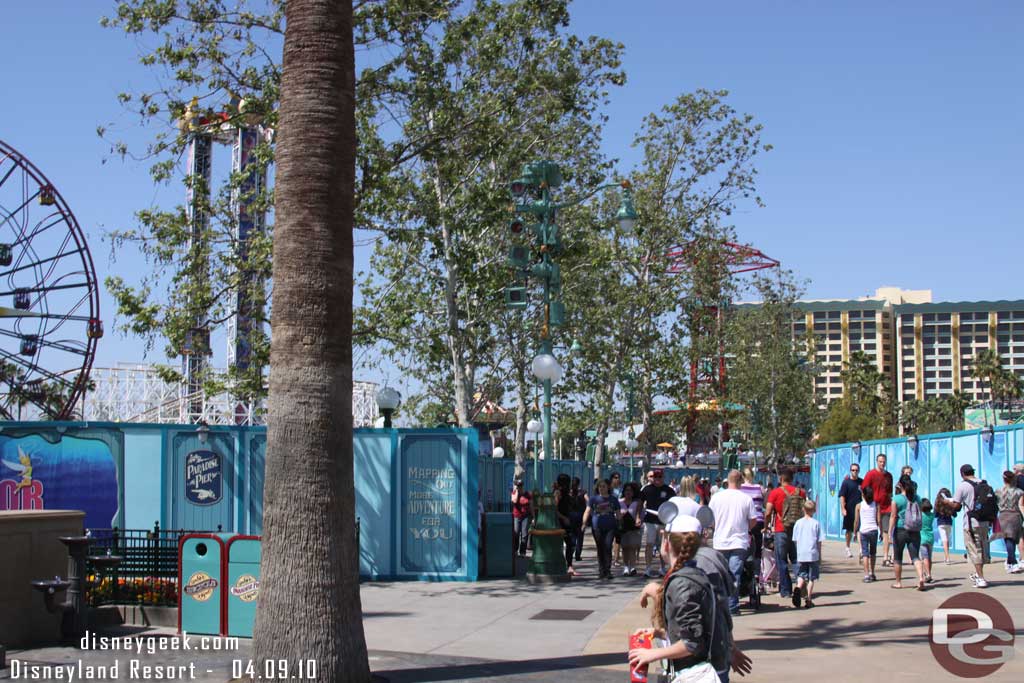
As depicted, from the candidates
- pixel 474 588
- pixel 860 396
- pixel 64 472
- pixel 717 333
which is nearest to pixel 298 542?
pixel 474 588

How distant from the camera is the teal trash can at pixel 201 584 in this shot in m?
11.6

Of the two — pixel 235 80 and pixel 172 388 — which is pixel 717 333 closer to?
pixel 235 80

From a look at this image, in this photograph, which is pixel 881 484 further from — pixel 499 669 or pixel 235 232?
pixel 235 232

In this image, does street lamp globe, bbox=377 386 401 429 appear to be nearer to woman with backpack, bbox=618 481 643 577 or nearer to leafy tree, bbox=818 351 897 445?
woman with backpack, bbox=618 481 643 577

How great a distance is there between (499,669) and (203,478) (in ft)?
30.4

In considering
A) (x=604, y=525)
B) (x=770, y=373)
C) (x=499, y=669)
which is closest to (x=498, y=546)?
(x=604, y=525)

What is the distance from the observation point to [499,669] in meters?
9.97

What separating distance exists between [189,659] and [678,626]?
21.2 ft

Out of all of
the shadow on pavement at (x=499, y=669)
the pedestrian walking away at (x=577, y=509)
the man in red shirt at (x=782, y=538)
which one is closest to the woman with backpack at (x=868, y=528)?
the man in red shirt at (x=782, y=538)

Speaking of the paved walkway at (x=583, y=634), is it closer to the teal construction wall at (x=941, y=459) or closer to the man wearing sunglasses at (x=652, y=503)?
the man wearing sunglasses at (x=652, y=503)

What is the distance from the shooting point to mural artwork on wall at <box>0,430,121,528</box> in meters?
17.2

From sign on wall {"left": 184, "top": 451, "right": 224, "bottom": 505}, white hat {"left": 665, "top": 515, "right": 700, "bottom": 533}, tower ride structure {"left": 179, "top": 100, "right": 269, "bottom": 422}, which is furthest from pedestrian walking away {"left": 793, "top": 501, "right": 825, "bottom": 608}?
tower ride structure {"left": 179, "top": 100, "right": 269, "bottom": 422}

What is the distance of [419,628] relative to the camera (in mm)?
12586

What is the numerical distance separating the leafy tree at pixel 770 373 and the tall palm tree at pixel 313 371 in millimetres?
51834
